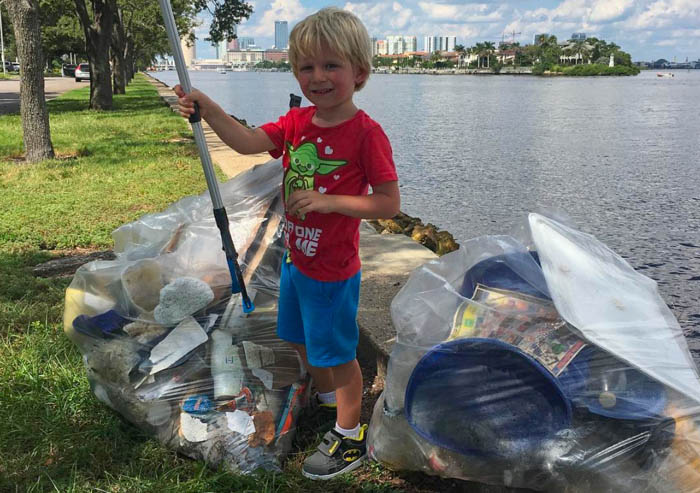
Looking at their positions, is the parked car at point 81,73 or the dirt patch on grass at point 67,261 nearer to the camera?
the dirt patch on grass at point 67,261

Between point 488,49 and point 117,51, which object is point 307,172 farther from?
point 488,49

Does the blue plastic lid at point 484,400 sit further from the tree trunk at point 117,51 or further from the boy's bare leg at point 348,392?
the tree trunk at point 117,51

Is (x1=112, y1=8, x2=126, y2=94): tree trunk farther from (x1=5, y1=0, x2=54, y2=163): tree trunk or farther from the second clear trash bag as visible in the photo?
the second clear trash bag

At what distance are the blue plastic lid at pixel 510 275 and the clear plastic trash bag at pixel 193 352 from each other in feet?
2.59

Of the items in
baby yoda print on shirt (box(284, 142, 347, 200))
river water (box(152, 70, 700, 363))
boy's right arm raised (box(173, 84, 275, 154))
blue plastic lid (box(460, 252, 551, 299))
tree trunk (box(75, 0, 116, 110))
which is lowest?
river water (box(152, 70, 700, 363))

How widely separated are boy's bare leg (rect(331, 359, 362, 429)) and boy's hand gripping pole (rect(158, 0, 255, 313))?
459 millimetres

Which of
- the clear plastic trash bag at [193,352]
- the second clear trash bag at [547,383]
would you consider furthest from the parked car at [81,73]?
the second clear trash bag at [547,383]

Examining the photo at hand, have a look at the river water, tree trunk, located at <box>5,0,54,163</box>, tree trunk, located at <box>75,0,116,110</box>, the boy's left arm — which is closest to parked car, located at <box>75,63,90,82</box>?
tree trunk, located at <box>75,0,116,110</box>

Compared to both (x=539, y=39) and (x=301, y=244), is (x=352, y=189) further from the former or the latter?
(x=539, y=39)

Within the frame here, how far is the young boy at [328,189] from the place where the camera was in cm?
213

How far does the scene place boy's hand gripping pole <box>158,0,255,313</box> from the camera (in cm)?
226

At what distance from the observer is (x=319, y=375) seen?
2.65 meters

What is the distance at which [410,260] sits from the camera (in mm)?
4488

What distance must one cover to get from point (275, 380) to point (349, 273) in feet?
2.10
